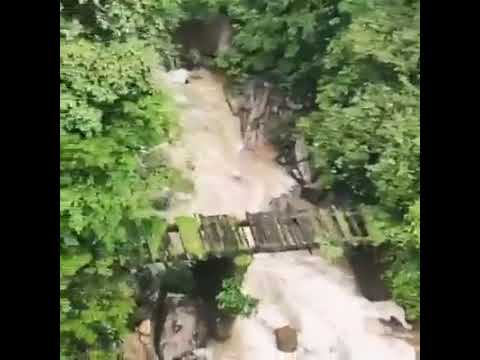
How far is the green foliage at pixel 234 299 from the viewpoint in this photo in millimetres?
2156

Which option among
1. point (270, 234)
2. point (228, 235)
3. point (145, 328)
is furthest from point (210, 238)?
point (145, 328)

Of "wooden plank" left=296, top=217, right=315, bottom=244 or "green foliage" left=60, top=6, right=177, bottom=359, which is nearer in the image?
"green foliage" left=60, top=6, right=177, bottom=359

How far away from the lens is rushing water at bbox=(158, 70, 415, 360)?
217 centimetres

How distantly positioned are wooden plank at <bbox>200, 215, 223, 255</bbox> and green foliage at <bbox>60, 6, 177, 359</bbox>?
110 mm

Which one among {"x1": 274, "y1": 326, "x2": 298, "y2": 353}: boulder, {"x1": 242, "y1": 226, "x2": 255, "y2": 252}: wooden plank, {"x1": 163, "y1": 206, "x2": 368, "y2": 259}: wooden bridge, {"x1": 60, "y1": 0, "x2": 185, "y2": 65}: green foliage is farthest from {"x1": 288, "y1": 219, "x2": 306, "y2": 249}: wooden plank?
{"x1": 60, "y1": 0, "x2": 185, "y2": 65}: green foliage

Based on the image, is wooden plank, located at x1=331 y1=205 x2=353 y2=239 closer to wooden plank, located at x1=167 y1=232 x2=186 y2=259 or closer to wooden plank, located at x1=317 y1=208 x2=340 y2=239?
wooden plank, located at x1=317 y1=208 x2=340 y2=239

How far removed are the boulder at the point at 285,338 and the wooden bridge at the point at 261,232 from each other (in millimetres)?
210

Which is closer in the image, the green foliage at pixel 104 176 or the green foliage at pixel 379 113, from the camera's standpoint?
the green foliage at pixel 104 176

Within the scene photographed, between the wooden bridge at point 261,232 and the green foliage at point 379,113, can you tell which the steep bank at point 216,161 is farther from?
the green foliage at point 379,113

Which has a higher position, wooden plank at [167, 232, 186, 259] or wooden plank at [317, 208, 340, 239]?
wooden plank at [317, 208, 340, 239]

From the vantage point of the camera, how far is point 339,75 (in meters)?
2.22

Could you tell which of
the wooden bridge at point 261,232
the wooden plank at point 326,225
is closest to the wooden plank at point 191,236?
the wooden bridge at point 261,232
